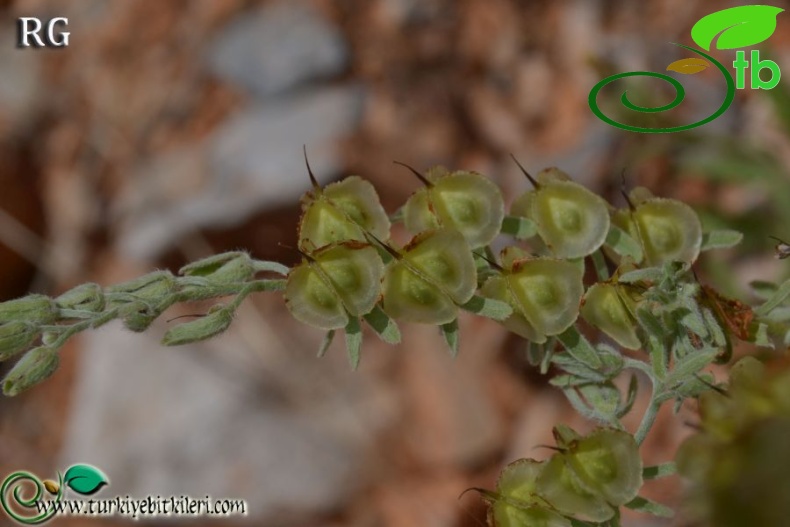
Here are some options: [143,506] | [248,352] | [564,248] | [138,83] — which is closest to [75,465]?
[143,506]

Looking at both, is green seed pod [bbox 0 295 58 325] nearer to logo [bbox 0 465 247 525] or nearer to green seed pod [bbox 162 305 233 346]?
green seed pod [bbox 162 305 233 346]

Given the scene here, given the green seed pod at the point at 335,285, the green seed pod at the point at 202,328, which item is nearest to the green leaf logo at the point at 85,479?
the green seed pod at the point at 202,328

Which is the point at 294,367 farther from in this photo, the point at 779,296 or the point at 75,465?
the point at 779,296

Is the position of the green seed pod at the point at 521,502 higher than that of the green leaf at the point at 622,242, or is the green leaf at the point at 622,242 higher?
the green leaf at the point at 622,242

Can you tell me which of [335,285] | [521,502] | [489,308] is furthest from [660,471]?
[335,285]

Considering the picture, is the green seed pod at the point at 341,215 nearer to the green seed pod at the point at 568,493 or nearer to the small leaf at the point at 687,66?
the green seed pod at the point at 568,493

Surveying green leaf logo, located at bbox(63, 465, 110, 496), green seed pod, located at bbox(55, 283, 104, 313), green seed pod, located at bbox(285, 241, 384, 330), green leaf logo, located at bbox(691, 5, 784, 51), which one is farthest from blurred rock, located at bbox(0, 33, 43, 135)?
green seed pod, located at bbox(285, 241, 384, 330)

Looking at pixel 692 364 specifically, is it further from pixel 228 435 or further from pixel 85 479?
pixel 228 435
